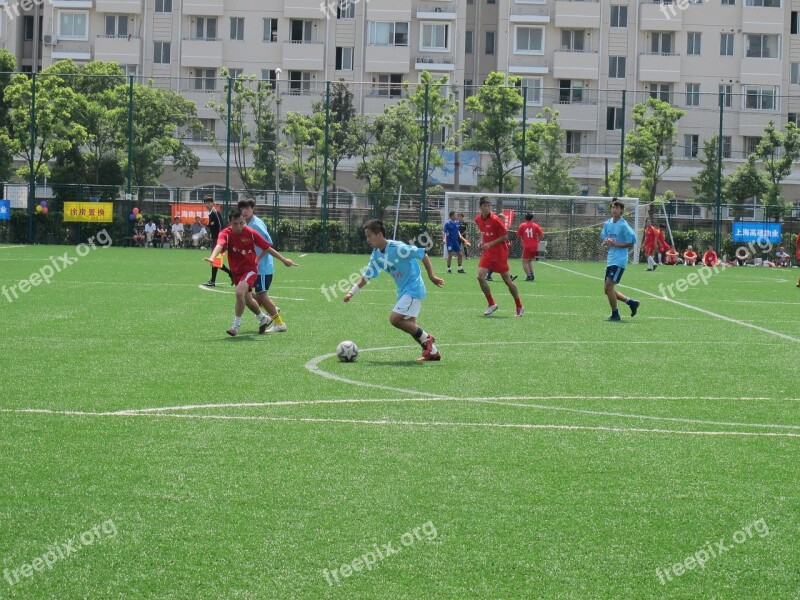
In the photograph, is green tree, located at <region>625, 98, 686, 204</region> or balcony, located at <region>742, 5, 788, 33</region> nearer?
green tree, located at <region>625, 98, 686, 204</region>

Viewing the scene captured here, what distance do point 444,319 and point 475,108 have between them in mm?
37369

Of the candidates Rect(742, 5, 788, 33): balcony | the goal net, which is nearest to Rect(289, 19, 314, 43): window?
Rect(742, 5, 788, 33): balcony

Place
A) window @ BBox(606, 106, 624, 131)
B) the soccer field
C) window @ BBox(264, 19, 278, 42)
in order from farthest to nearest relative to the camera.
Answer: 1. window @ BBox(264, 19, 278, 42)
2. window @ BBox(606, 106, 624, 131)
3. the soccer field

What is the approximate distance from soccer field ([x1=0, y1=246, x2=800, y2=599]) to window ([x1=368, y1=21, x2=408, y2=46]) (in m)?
62.4

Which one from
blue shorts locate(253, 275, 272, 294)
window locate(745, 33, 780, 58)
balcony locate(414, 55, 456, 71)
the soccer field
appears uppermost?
window locate(745, 33, 780, 58)

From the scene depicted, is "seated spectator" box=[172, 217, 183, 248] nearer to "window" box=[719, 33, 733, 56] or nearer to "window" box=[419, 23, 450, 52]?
"window" box=[419, 23, 450, 52]

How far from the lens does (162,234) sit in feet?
170

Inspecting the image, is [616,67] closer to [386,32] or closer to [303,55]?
[386,32]

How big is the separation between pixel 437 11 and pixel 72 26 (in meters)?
23.9

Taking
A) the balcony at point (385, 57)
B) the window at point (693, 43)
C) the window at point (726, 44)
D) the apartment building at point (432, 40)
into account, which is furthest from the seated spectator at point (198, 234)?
the window at point (726, 44)

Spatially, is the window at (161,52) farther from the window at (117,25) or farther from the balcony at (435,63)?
the balcony at (435,63)

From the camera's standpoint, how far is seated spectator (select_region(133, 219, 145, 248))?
5112 cm

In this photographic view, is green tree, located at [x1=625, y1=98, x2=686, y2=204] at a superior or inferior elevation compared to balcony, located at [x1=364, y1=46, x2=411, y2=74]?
inferior

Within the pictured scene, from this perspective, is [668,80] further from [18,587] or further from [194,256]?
[18,587]
